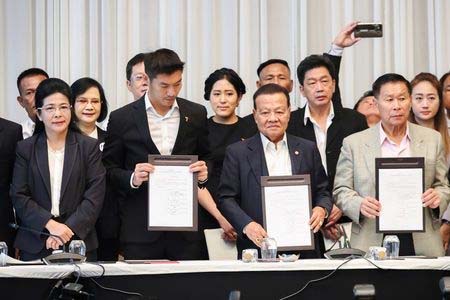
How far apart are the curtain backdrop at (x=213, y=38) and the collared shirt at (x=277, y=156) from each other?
6.50 feet

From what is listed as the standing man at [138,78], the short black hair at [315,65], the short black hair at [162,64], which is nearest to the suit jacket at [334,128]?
the short black hair at [315,65]

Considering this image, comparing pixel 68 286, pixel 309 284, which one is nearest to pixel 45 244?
pixel 68 286

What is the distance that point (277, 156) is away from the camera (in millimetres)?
4934

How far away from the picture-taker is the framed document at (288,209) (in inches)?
181

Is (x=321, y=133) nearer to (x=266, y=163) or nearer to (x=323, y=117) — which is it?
(x=323, y=117)

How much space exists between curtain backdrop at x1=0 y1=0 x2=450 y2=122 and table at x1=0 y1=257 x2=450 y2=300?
2871 mm

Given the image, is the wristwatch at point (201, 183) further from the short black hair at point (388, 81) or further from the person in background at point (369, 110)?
the person in background at point (369, 110)

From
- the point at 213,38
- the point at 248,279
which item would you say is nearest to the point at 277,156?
the point at 248,279

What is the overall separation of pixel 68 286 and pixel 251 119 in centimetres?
199

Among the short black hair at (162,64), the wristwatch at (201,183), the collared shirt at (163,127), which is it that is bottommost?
the wristwatch at (201,183)

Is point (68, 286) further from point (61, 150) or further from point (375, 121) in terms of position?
point (375, 121)

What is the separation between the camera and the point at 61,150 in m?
4.99

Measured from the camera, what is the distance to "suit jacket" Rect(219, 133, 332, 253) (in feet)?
15.9

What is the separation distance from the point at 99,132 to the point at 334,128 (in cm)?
132
